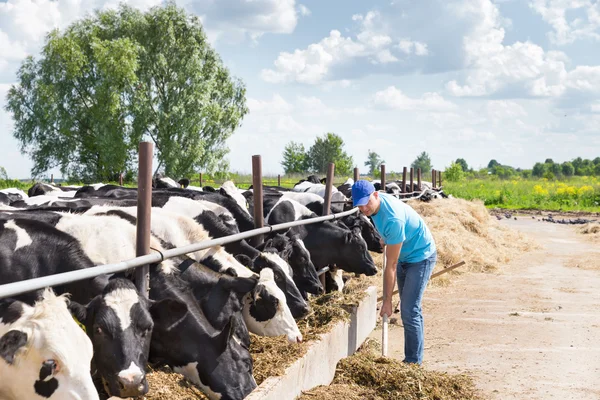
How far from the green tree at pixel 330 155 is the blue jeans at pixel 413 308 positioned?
2930 inches

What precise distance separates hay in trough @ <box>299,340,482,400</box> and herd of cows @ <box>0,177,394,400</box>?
0.61 meters

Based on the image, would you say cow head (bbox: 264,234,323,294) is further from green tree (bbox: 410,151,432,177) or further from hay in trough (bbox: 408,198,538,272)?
green tree (bbox: 410,151,432,177)

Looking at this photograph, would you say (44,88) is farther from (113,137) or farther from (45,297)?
(45,297)

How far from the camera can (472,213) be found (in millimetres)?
18750

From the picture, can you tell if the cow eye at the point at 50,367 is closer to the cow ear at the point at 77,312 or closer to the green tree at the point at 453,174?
the cow ear at the point at 77,312

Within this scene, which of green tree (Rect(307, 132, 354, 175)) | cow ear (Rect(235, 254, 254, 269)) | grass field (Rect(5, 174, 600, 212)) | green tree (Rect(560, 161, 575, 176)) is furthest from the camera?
green tree (Rect(560, 161, 575, 176))

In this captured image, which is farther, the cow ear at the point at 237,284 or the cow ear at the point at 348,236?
the cow ear at the point at 348,236

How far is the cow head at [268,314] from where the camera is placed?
Answer: 225 inches

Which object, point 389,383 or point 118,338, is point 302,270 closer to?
point 389,383

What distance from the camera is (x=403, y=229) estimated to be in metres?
6.11

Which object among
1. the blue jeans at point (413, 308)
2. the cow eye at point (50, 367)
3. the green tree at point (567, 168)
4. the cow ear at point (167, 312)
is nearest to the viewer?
the cow eye at point (50, 367)

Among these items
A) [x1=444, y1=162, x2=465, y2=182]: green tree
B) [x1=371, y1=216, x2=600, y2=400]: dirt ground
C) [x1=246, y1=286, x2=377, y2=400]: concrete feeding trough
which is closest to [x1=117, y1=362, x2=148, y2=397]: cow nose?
[x1=246, y1=286, x2=377, y2=400]: concrete feeding trough

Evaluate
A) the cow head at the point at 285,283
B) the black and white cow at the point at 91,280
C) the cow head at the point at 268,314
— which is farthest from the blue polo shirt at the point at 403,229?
the black and white cow at the point at 91,280

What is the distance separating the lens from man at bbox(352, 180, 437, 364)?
6.08m
